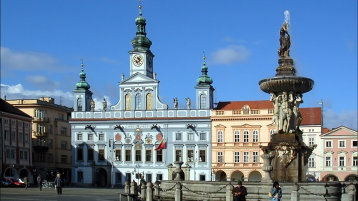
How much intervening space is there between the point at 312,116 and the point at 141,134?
17686mm

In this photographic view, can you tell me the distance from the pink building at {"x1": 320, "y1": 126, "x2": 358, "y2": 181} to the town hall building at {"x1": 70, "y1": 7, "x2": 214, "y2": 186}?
11.9 m

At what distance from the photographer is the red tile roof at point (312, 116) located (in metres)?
61.6

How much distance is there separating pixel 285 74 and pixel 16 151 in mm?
43396

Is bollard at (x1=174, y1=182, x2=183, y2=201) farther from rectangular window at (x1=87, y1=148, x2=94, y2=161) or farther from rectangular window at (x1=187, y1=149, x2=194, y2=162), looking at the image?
rectangular window at (x1=87, y1=148, x2=94, y2=161)

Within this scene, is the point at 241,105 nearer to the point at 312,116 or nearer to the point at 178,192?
the point at 312,116

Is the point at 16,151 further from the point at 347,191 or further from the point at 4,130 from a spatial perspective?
the point at 347,191

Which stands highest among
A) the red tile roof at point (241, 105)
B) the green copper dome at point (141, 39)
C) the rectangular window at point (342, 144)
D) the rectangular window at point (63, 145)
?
the green copper dome at point (141, 39)

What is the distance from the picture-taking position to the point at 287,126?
2403 cm

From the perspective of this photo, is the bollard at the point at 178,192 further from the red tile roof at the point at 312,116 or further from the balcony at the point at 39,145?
the balcony at the point at 39,145

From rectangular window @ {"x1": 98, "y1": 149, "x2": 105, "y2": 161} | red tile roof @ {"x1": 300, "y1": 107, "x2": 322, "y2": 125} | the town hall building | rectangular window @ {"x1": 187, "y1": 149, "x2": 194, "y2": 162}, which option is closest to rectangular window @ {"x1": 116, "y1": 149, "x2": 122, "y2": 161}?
the town hall building

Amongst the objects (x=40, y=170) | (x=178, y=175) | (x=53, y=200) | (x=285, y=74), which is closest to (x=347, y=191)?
(x=285, y=74)

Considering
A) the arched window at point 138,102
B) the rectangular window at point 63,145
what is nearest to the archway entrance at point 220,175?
the arched window at point 138,102

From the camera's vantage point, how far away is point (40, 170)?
6938cm

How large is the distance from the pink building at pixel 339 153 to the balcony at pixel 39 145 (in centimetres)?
3120
